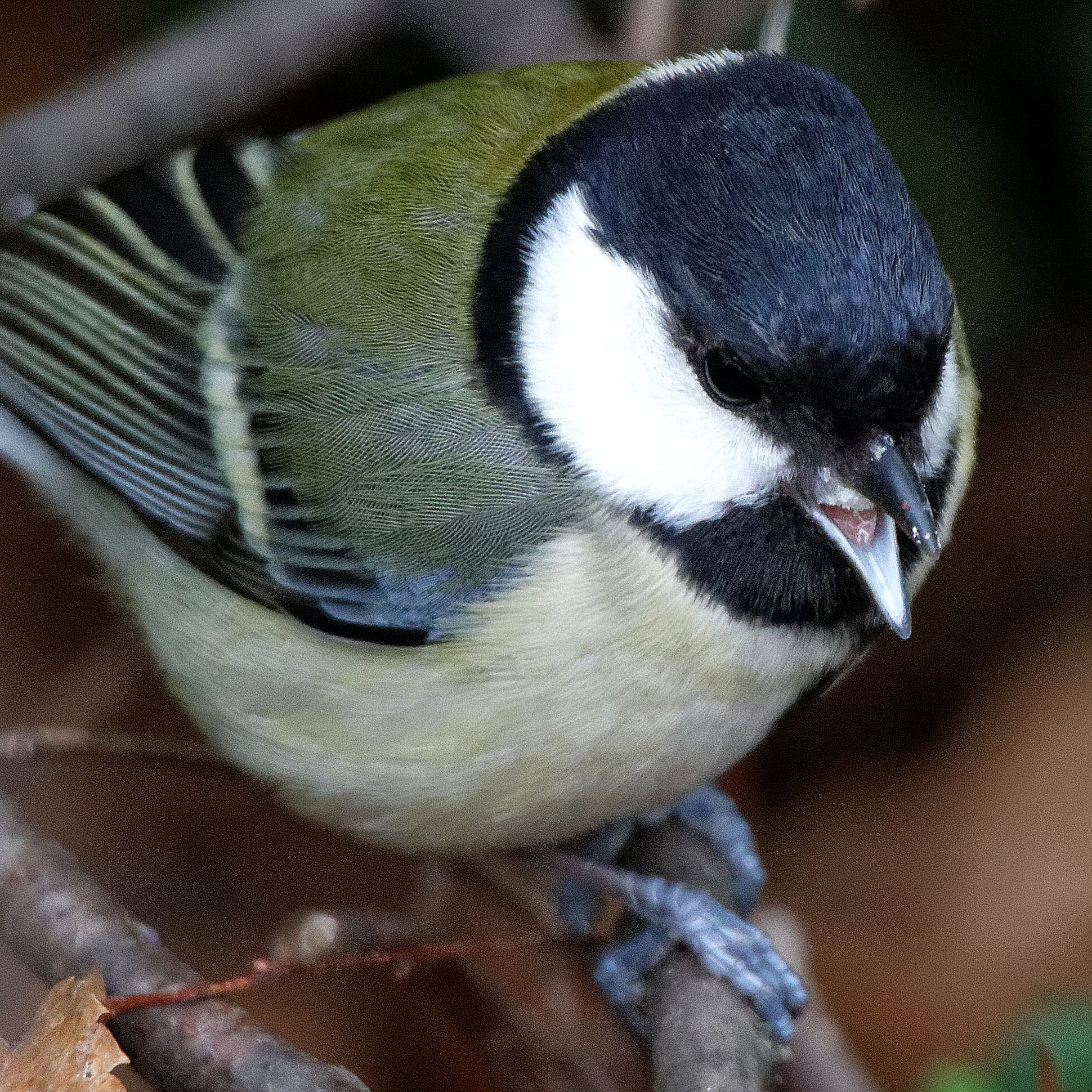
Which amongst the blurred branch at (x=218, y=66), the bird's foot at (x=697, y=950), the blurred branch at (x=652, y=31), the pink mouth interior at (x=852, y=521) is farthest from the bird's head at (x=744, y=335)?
the blurred branch at (x=218, y=66)

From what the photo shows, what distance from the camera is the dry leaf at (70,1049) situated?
1.06 metres

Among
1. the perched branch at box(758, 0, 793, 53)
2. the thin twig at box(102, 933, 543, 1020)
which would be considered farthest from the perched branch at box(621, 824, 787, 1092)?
the perched branch at box(758, 0, 793, 53)

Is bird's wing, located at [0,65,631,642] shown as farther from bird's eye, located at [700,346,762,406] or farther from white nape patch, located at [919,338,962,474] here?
white nape patch, located at [919,338,962,474]

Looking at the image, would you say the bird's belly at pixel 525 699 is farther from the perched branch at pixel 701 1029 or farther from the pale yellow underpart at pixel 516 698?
the perched branch at pixel 701 1029

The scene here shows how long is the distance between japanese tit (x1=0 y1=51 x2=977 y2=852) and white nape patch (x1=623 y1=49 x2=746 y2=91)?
0.05ft

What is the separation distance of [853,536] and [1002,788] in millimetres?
916

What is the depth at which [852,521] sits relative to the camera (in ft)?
3.84

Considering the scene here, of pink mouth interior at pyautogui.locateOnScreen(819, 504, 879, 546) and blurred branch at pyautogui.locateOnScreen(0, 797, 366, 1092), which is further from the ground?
pink mouth interior at pyautogui.locateOnScreen(819, 504, 879, 546)

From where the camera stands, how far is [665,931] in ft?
4.62

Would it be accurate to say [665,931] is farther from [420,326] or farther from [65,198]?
[65,198]

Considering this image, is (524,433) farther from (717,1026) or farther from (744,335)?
(717,1026)

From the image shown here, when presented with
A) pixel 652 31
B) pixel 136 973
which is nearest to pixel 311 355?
pixel 136 973

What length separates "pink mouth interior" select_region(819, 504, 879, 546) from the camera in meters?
1.17

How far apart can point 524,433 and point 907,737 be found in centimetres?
106
